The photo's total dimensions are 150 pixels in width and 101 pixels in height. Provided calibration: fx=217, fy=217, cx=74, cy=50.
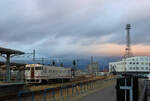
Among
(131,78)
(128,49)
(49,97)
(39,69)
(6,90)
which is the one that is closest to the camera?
(131,78)

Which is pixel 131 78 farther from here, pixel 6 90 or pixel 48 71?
pixel 48 71

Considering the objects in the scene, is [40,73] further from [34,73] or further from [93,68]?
[93,68]

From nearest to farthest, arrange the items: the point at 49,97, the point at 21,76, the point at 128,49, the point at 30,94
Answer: the point at 30,94
the point at 49,97
the point at 21,76
the point at 128,49

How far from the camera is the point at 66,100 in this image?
14047mm

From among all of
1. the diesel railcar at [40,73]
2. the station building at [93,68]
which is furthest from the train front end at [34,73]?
the station building at [93,68]

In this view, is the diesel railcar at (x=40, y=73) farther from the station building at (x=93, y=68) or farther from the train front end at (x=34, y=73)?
the station building at (x=93, y=68)

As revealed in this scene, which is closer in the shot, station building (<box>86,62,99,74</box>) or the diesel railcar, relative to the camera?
the diesel railcar

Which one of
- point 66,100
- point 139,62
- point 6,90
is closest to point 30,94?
point 66,100

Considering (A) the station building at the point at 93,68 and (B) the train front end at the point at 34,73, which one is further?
(A) the station building at the point at 93,68

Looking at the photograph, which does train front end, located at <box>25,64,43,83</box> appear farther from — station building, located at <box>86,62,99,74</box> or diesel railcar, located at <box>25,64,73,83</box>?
station building, located at <box>86,62,99,74</box>

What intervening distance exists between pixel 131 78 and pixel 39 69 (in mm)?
28892

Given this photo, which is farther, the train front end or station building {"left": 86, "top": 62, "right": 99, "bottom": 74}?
station building {"left": 86, "top": 62, "right": 99, "bottom": 74}

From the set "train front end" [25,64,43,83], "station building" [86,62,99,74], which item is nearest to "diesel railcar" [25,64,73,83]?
"train front end" [25,64,43,83]

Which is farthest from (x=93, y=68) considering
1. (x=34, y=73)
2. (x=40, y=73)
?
(x=40, y=73)
